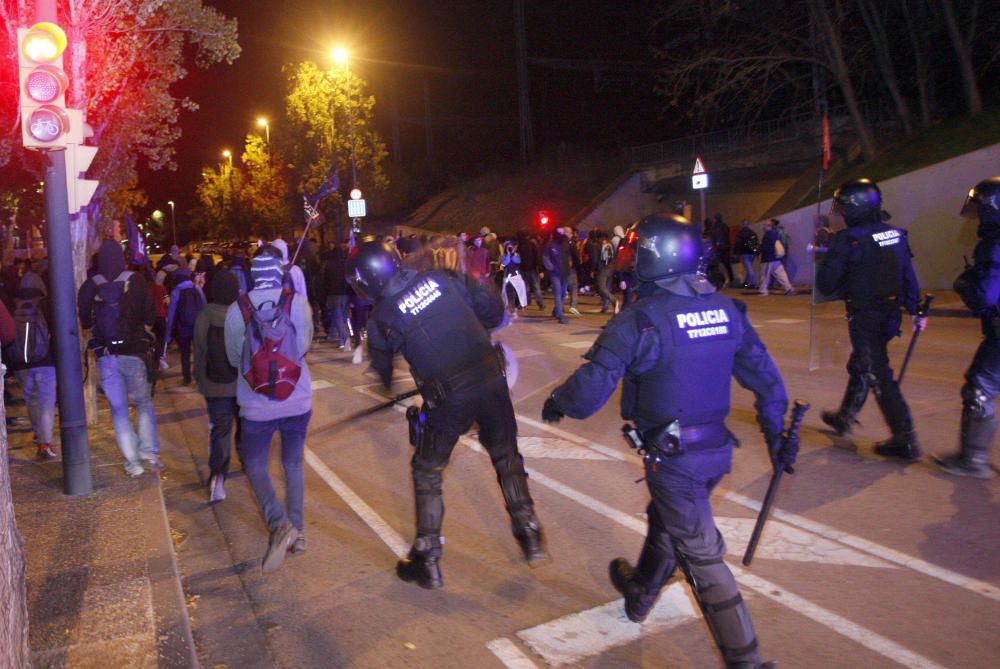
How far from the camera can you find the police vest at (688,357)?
127 inches

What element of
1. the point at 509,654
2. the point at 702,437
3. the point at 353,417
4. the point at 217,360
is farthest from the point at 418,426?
the point at 353,417

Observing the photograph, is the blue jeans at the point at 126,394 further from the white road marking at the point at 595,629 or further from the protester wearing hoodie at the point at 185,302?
the white road marking at the point at 595,629

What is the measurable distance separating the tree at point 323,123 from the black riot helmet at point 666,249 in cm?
3186

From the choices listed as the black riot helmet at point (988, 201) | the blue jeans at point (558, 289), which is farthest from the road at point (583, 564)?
the blue jeans at point (558, 289)

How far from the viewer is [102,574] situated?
486 centimetres

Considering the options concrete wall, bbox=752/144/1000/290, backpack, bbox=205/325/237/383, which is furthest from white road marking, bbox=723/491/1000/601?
concrete wall, bbox=752/144/1000/290

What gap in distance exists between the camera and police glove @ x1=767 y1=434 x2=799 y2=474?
3418 millimetres

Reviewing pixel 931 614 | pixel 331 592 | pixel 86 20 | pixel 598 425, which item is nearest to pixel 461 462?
pixel 598 425

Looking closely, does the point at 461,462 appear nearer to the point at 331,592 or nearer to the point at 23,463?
the point at 331,592

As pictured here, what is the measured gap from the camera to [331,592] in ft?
15.3

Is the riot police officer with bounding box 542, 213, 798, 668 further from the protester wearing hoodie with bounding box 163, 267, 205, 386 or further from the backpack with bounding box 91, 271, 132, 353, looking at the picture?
the protester wearing hoodie with bounding box 163, 267, 205, 386

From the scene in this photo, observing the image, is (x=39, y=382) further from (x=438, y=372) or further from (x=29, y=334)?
(x=438, y=372)

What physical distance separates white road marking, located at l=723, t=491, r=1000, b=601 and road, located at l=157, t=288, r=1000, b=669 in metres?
0.01

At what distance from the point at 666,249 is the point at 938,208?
18.8 meters
